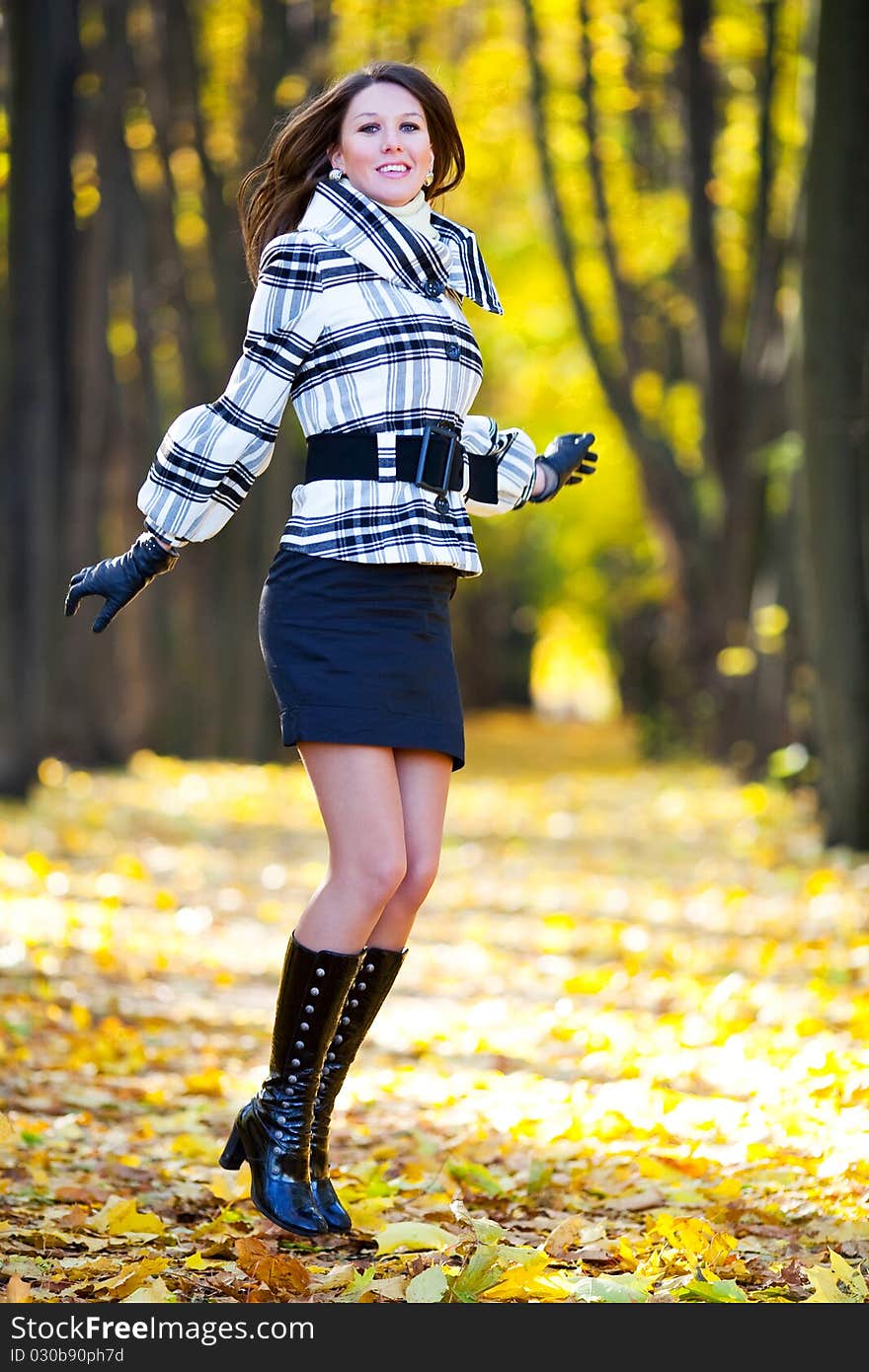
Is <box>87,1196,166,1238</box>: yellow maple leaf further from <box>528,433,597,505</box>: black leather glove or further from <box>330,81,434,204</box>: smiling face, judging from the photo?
<box>330,81,434,204</box>: smiling face

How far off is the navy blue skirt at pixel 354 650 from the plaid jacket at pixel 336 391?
0.21 ft

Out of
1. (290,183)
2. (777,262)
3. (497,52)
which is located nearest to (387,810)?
(290,183)

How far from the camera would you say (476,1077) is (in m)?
5.34

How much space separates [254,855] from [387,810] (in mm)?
7627

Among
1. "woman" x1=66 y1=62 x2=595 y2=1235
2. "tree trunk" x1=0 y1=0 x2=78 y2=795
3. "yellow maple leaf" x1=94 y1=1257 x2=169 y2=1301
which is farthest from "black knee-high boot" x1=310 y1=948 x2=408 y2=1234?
"tree trunk" x1=0 y1=0 x2=78 y2=795

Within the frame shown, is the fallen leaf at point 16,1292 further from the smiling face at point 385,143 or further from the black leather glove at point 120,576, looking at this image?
the smiling face at point 385,143

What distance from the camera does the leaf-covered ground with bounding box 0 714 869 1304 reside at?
10.9 feet

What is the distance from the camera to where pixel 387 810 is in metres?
3.43

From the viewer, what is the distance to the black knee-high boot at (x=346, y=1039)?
11.8 ft

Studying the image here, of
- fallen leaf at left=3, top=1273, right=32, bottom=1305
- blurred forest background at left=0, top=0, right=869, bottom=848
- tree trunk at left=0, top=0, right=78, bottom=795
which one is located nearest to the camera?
fallen leaf at left=3, top=1273, right=32, bottom=1305

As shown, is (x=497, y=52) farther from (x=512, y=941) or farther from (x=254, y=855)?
(x=512, y=941)

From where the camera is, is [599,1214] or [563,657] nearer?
[599,1214]

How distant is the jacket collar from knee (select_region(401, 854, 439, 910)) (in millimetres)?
1118

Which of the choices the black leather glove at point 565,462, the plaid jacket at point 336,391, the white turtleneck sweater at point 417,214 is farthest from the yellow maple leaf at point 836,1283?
the white turtleneck sweater at point 417,214
